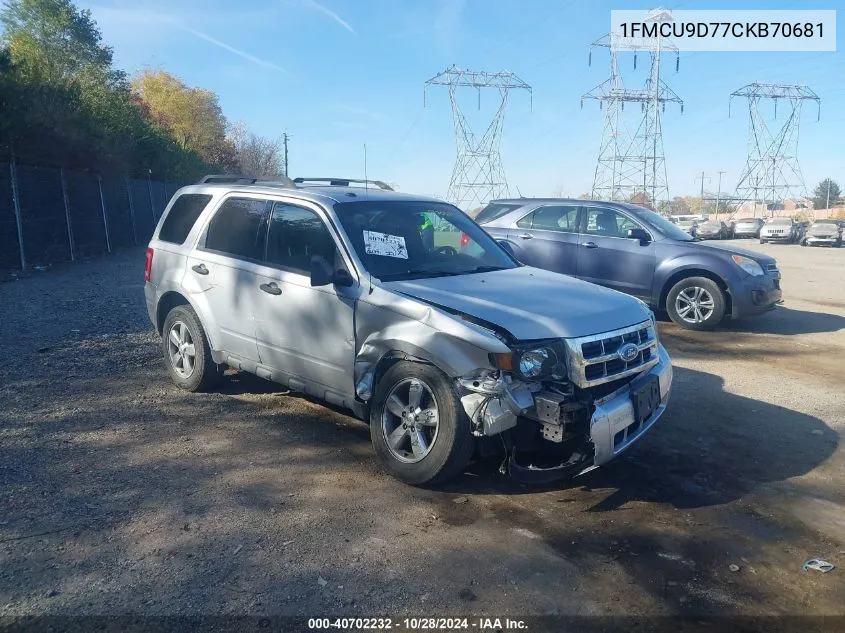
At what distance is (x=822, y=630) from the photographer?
3018mm

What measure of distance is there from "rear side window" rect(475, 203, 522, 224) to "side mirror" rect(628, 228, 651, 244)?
204 centimetres

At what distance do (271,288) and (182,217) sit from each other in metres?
1.77

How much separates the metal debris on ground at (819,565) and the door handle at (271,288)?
12.3ft

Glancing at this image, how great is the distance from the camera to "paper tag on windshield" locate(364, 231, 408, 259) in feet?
16.4

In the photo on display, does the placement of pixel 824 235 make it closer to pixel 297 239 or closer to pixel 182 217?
pixel 182 217

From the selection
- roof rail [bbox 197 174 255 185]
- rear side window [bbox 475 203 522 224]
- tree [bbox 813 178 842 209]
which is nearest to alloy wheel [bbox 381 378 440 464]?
Result: roof rail [bbox 197 174 255 185]

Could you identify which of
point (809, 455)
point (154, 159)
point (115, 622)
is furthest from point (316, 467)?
point (154, 159)

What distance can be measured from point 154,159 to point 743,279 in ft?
77.6

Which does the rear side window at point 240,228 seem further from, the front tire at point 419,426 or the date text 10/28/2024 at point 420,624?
the date text 10/28/2024 at point 420,624

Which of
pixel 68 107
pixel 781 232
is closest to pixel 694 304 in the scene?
pixel 68 107

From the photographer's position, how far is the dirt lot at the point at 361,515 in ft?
10.6

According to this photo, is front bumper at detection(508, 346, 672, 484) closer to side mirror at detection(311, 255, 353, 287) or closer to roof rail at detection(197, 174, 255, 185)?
side mirror at detection(311, 255, 353, 287)

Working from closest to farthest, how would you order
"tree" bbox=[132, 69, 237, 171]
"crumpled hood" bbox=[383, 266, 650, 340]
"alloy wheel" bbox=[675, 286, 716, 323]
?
"crumpled hood" bbox=[383, 266, 650, 340], "alloy wheel" bbox=[675, 286, 716, 323], "tree" bbox=[132, 69, 237, 171]

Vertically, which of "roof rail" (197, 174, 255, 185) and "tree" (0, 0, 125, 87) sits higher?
"tree" (0, 0, 125, 87)
